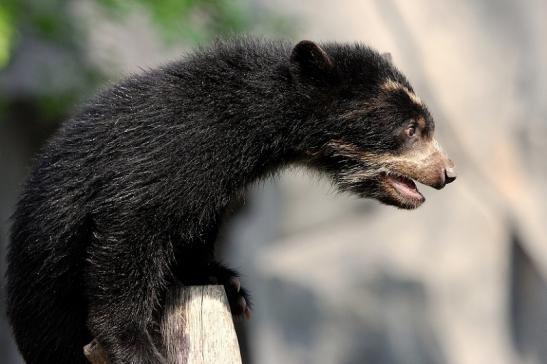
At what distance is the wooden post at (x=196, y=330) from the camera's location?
4.29 metres

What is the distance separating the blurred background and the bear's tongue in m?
5.11

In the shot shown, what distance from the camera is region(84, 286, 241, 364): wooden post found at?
14.1 feet

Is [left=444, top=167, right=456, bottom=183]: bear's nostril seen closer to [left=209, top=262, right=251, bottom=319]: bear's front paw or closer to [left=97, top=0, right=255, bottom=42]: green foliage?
[left=209, top=262, right=251, bottom=319]: bear's front paw

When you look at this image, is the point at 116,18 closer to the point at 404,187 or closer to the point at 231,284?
the point at 231,284

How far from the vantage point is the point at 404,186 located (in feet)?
16.3

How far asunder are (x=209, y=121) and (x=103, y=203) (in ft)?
1.99

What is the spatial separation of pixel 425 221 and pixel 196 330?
20.9 feet

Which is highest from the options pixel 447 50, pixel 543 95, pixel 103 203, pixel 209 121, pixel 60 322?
pixel 447 50

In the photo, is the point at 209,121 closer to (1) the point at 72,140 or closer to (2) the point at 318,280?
(1) the point at 72,140

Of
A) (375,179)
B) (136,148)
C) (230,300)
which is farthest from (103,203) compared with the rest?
(375,179)

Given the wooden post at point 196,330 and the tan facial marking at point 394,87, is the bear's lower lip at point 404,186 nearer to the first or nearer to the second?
the tan facial marking at point 394,87

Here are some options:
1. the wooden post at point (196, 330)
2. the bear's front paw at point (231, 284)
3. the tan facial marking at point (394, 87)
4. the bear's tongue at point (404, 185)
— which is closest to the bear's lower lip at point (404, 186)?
the bear's tongue at point (404, 185)

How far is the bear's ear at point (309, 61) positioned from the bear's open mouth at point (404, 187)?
2.29 ft

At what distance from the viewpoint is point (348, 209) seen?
10.6 metres
